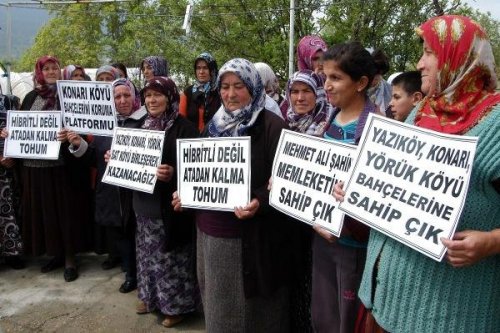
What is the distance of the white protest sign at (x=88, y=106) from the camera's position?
3959 millimetres

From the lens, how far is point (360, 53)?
237 centimetres

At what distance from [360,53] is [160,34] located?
1580 cm

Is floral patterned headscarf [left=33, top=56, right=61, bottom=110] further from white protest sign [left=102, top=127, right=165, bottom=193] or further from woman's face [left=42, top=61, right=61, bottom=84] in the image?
white protest sign [left=102, top=127, right=165, bottom=193]

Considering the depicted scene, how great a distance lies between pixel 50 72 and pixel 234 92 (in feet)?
8.45

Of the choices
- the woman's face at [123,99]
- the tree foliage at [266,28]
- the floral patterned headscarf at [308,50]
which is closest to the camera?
the woman's face at [123,99]

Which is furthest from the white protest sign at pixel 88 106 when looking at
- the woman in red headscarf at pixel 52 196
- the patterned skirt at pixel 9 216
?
the patterned skirt at pixel 9 216

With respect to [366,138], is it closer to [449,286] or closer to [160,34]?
[449,286]

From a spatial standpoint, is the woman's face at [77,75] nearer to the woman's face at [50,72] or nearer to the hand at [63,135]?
the woman's face at [50,72]

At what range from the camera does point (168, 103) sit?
11.4 ft

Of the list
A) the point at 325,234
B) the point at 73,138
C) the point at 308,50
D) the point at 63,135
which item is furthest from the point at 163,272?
the point at 308,50

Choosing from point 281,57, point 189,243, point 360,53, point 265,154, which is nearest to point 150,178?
point 189,243

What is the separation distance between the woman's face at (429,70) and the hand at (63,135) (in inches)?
132

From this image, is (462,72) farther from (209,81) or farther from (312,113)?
(209,81)

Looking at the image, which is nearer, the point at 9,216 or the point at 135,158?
the point at 135,158
